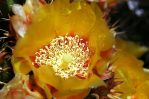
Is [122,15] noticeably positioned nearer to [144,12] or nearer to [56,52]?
[144,12]

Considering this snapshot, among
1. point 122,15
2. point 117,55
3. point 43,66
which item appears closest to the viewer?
point 43,66

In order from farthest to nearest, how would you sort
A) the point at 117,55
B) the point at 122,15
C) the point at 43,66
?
the point at 122,15 → the point at 117,55 → the point at 43,66

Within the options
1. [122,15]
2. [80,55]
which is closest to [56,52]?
[80,55]

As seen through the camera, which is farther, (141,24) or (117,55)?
(141,24)

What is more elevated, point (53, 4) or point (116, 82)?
point (53, 4)
